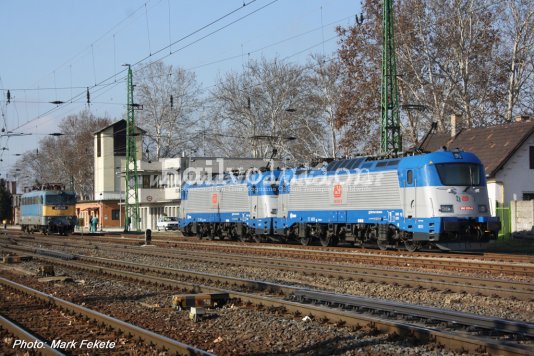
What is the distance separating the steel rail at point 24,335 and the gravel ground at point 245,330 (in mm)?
1738

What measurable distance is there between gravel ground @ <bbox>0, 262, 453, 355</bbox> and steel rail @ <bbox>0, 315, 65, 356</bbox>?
1.74m

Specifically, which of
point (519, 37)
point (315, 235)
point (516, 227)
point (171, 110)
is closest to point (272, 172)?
point (315, 235)

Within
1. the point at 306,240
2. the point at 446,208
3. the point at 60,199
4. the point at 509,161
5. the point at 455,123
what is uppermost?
the point at 455,123

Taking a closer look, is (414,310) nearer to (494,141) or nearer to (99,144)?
(494,141)

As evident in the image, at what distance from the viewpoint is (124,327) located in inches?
411

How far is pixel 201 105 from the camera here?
71812 millimetres

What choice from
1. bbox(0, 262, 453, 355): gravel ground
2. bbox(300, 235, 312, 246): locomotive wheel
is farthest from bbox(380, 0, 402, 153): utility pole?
bbox(0, 262, 453, 355): gravel ground

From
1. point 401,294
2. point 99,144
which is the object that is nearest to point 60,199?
point 99,144

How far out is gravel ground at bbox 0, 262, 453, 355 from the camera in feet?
29.5


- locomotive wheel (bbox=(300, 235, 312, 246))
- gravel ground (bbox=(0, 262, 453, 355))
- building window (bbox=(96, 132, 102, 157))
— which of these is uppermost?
building window (bbox=(96, 132, 102, 157))

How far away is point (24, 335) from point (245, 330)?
10.7 ft

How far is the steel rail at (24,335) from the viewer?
8.83 m

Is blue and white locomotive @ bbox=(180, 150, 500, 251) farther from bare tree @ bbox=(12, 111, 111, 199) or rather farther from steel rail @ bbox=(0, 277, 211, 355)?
bare tree @ bbox=(12, 111, 111, 199)

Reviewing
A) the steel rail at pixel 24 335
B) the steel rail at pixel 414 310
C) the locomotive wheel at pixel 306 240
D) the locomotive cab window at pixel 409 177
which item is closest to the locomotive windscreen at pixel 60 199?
the locomotive wheel at pixel 306 240
